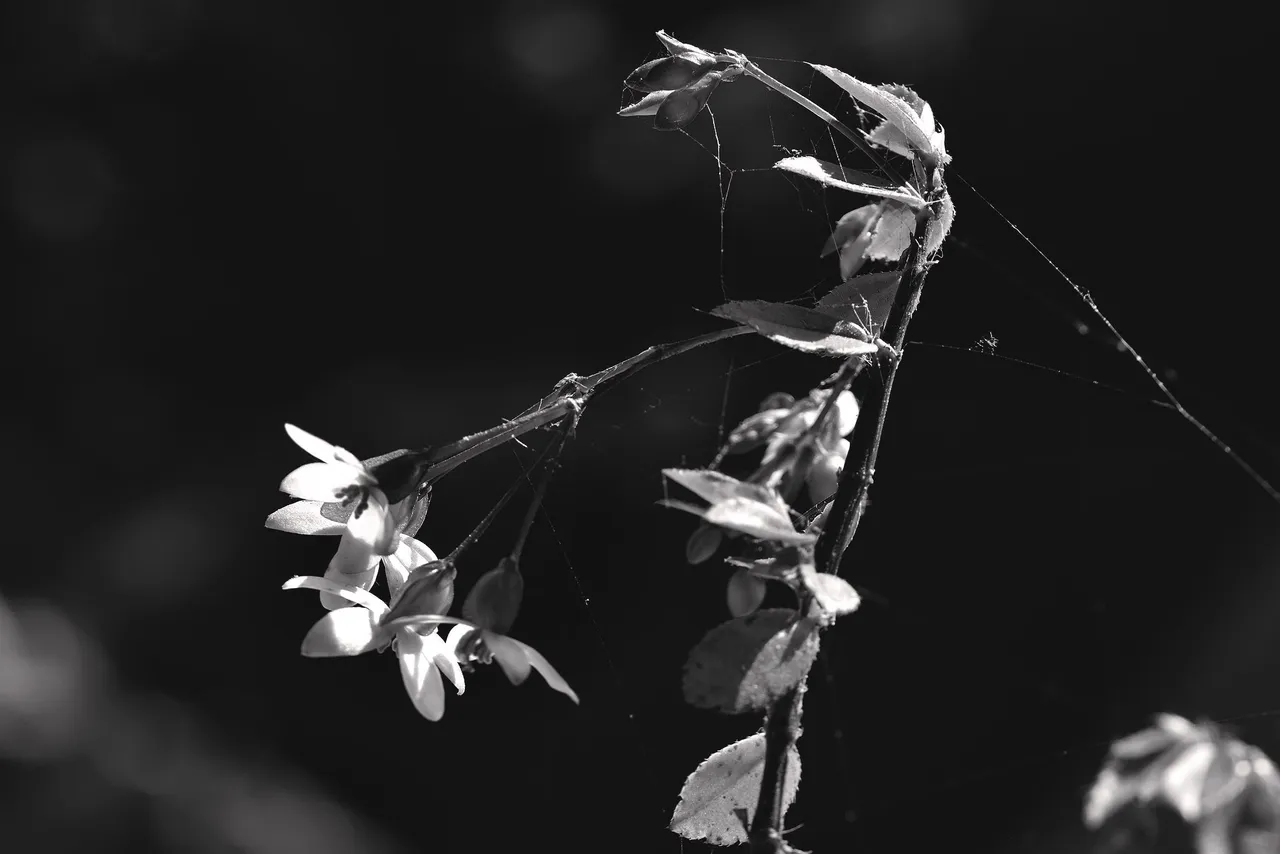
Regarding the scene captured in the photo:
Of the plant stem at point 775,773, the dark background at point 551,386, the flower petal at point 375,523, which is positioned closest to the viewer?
the plant stem at point 775,773

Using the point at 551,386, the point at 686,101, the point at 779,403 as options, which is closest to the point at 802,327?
the point at 779,403

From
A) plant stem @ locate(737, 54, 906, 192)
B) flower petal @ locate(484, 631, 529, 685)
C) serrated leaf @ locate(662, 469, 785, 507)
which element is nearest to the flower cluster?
flower petal @ locate(484, 631, 529, 685)

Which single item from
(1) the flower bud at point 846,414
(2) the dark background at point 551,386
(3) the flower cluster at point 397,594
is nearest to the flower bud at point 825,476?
(1) the flower bud at point 846,414

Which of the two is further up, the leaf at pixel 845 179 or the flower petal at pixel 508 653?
the leaf at pixel 845 179

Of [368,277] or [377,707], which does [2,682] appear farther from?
[368,277]

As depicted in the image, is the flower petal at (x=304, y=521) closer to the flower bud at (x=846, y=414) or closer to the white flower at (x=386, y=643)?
the white flower at (x=386, y=643)

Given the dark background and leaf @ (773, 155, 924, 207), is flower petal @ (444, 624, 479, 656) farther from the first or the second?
the dark background
